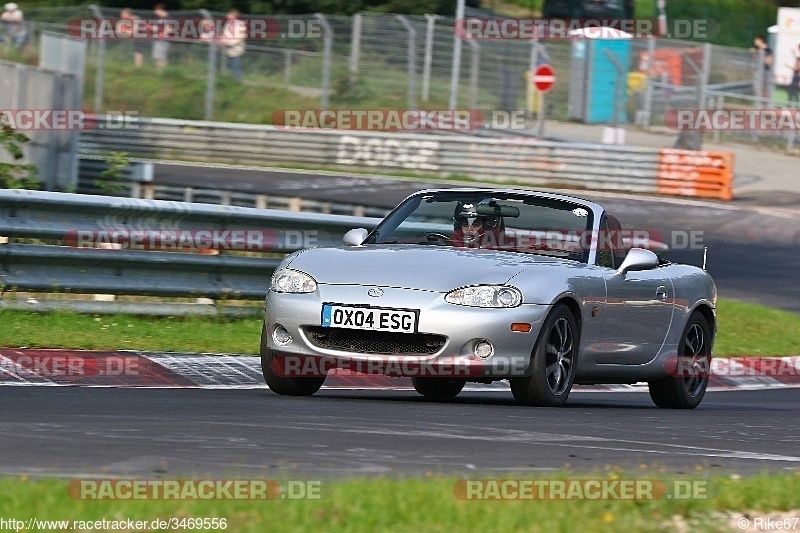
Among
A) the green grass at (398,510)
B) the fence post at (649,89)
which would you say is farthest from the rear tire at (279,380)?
the fence post at (649,89)

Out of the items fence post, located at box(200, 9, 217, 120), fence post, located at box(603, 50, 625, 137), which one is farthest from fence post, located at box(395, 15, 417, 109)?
fence post, located at box(603, 50, 625, 137)

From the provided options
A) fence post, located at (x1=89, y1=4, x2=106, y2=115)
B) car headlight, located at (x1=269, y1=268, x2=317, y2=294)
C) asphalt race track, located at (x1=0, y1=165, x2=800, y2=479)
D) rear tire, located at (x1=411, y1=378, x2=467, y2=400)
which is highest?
fence post, located at (x1=89, y1=4, x2=106, y2=115)

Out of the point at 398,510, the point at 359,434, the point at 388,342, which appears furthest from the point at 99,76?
the point at 398,510

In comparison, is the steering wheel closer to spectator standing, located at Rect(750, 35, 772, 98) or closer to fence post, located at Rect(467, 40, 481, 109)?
fence post, located at Rect(467, 40, 481, 109)

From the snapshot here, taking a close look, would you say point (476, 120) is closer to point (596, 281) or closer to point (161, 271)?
point (161, 271)

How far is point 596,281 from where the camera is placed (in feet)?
30.8

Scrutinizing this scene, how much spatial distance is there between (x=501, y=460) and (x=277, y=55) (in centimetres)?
2698

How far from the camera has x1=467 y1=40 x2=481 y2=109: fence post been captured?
106 feet

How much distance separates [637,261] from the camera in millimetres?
9695

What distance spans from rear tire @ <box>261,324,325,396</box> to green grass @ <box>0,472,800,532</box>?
12.2 feet

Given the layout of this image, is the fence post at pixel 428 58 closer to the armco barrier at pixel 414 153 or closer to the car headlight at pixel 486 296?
the armco barrier at pixel 414 153

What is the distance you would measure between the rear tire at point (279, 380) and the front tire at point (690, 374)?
260 centimetres

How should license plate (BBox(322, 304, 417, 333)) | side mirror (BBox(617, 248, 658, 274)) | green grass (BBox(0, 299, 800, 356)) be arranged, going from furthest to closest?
green grass (BBox(0, 299, 800, 356)), side mirror (BBox(617, 248, 658, 274)), license plate (BBox(322, 304, 417, 333))

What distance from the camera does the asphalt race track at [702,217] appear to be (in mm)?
20438
